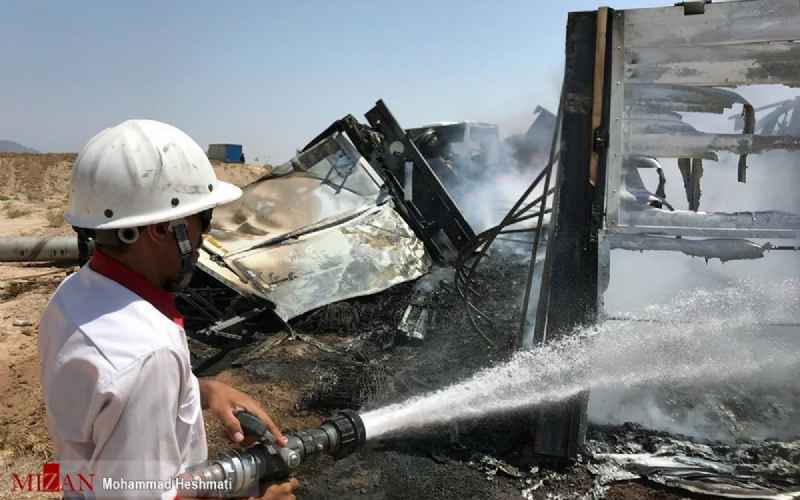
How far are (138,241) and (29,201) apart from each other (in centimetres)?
2863

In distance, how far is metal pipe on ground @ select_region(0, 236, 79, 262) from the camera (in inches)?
362

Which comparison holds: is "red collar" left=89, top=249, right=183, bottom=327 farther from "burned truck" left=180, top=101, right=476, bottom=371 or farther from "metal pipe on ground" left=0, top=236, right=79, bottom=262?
"metal pipe on ground" left=0, top=236, right=79, bottom=262

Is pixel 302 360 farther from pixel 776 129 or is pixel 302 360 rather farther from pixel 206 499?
pixel 776 129

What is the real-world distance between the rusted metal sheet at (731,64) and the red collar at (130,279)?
332 centimetres

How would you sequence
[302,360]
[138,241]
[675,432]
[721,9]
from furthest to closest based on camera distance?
[302,360]
[675,432]
[721,9]
[138,241]

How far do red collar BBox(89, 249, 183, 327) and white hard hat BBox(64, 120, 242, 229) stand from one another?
0.10 metres

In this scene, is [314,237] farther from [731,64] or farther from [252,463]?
[252,463]

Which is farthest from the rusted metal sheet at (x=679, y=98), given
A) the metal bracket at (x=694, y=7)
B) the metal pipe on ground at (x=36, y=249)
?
the metal pipe on ground at (x=36, y=249)

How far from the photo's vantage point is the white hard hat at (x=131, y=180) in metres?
1.53

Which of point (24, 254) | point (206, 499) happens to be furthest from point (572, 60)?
point (24, 254)

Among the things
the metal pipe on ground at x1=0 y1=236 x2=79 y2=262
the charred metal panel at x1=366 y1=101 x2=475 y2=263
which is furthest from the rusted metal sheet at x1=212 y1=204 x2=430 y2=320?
the metal pipe on ground at x1=0 y1=236 x2=79 y2=262

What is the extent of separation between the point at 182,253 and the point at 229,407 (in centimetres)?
67

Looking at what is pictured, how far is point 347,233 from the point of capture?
712 centimetres

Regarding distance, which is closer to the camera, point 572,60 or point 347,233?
point 572,60
